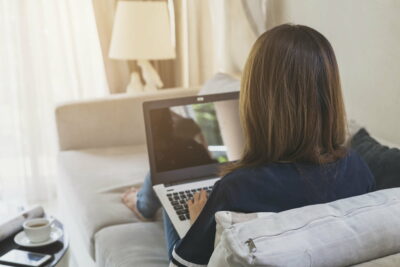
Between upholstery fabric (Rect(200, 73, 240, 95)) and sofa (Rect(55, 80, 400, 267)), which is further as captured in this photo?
upholstery fabric (Rect(200, 73, 240, 95))

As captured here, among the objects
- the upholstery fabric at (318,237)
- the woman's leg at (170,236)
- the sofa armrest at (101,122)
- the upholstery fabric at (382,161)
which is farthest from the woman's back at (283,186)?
the sofa armrest at (101,122)

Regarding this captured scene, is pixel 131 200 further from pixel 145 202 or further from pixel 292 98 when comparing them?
pixel 292 98

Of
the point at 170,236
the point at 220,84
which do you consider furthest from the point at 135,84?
the point at 170,236

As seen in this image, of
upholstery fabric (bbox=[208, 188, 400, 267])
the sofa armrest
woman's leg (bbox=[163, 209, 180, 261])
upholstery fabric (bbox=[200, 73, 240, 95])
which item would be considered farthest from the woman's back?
the sofa armrest

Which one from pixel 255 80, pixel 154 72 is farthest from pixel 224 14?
pixel 255 80

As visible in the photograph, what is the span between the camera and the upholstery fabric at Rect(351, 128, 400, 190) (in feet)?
4.38

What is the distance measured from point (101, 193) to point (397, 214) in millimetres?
1287

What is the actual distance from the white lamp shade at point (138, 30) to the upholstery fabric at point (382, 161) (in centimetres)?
166

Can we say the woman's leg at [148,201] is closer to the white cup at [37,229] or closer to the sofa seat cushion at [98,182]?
the sofa seat cushion at [98,182]

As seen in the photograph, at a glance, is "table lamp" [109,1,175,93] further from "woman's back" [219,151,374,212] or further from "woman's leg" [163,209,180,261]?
"woman's back" [219,151,374,212]

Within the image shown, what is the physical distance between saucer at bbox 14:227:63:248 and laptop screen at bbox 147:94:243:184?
0.39m

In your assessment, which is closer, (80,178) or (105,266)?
(105,266)

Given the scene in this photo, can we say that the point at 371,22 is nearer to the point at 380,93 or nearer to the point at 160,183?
the point at 380,93

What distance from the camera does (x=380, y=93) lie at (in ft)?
5.93
